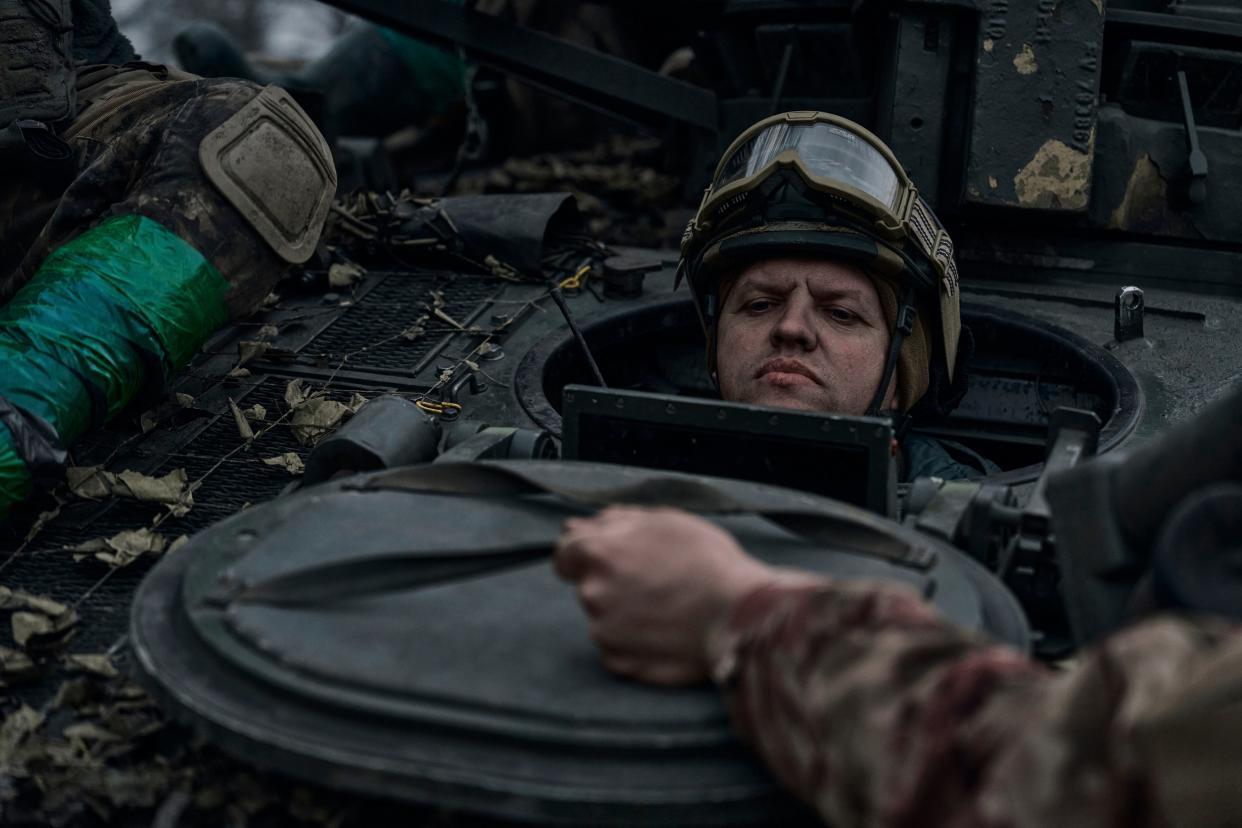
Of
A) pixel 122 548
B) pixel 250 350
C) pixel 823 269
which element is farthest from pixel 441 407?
pixel 823 269

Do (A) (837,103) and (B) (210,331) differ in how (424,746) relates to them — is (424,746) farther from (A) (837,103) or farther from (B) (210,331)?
(A) (837,103)

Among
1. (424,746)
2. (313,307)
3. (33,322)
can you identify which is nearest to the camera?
(424,746)

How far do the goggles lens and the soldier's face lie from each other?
218 mm

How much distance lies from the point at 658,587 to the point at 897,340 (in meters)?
2.08

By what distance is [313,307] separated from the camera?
414 centimetres

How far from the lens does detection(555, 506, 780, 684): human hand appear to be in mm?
1706

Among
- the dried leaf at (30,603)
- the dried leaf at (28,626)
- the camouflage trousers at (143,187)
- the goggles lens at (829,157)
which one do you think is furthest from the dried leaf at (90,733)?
the goggles lens at (829,157)

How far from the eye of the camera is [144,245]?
3.31 metres

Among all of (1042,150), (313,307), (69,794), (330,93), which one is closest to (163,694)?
(69,794)

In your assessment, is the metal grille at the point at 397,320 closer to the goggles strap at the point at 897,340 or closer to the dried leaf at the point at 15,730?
the goggles strap at the point at 897,340

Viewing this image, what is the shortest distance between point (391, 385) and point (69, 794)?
1.68 m

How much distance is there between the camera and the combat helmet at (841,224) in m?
3.56

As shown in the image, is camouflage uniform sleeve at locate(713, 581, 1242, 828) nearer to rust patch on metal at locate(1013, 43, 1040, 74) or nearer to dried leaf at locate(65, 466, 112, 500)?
dried leaf at locate(65, 466, 112, 500)

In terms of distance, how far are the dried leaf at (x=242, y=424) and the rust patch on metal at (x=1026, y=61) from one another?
248 cm
